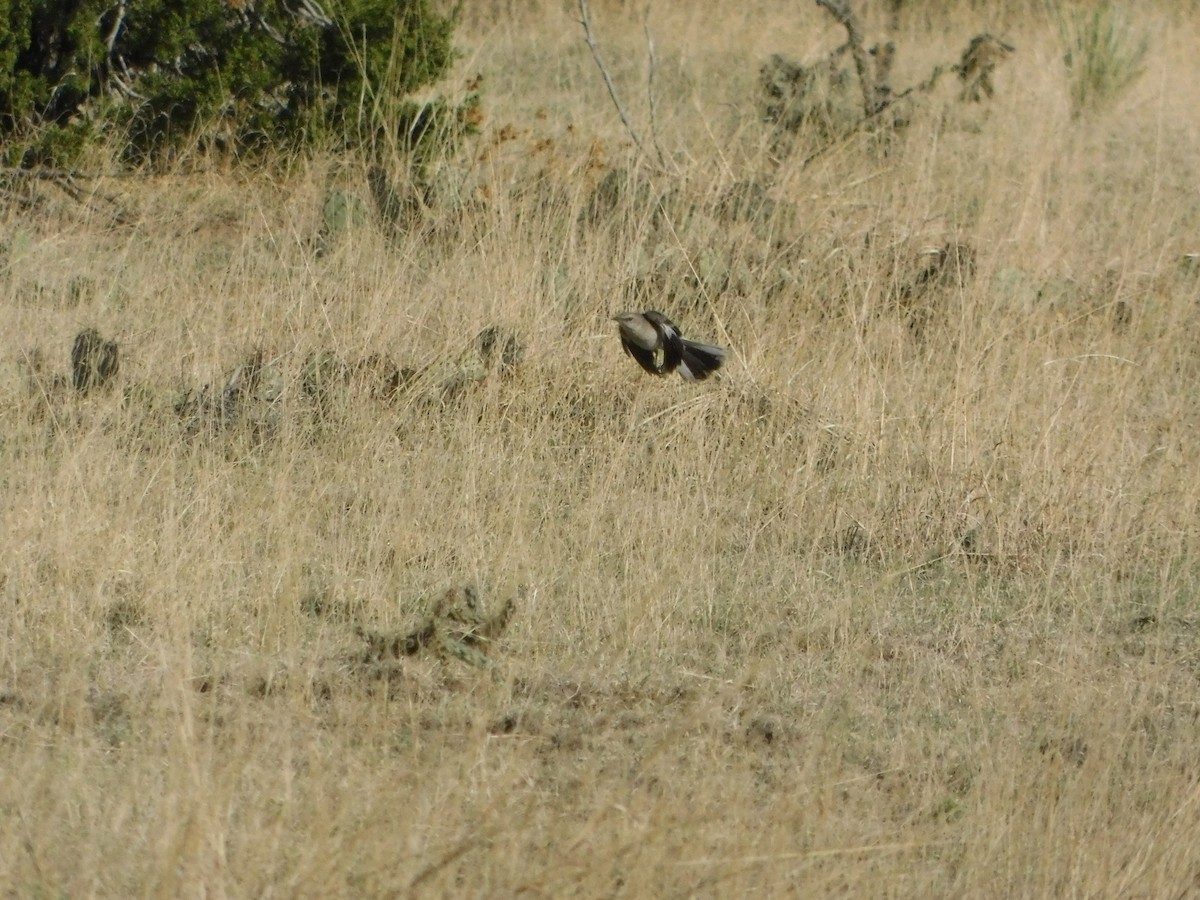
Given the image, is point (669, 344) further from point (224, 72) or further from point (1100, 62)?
point (1100, 62)

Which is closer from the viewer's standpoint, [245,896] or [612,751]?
[245,896]

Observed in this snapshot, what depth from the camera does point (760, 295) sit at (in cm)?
559

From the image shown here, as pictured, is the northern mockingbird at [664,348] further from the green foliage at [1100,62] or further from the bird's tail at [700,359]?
the green foliage at [1100,62]

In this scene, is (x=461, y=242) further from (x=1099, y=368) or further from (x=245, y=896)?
(x=245, y=896)

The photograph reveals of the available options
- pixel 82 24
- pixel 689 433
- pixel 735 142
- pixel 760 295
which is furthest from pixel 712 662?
pixel 82 24

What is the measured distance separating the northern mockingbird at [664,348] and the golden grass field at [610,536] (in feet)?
0.32

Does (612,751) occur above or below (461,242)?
below

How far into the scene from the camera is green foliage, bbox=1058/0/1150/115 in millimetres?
9031

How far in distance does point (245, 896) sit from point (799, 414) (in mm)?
2718

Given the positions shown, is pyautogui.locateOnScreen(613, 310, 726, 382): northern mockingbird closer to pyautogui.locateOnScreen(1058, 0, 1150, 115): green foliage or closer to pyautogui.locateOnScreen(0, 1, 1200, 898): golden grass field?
pyautogui.locateOnScreen(0, 1, 1200, 898): golden grass field

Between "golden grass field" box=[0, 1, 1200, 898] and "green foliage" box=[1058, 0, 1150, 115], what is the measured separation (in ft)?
6.22

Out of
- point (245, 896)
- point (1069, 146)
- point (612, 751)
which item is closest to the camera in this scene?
point (245, 896)

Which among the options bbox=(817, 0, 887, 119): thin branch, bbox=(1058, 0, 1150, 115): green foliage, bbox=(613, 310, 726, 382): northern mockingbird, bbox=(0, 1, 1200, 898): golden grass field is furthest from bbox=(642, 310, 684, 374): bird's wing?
bbox=(1058, 0, 1150, 115): green foliage

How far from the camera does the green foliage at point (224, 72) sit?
6617 mm
